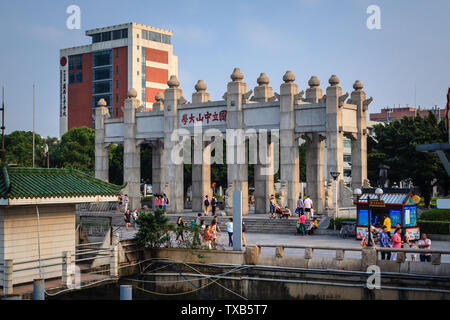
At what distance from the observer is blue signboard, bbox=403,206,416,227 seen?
3192 centimetres

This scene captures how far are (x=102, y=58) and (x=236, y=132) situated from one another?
328ft

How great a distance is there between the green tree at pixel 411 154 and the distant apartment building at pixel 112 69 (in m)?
82.8

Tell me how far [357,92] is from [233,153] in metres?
10.6

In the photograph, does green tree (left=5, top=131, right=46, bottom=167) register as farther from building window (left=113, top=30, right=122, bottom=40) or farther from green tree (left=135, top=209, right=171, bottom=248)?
green tree (left=135, top=209, right=171, bottom=248)

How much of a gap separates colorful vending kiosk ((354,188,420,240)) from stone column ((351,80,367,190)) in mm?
11592

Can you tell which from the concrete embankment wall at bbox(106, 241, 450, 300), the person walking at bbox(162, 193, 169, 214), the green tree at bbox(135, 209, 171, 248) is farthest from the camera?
the person walking at bbox(162, 193, 169, 214)

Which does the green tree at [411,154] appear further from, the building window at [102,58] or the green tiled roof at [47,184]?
the building window at [102,58]

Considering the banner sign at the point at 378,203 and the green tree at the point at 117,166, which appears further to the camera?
the green tree at the point at 117,166

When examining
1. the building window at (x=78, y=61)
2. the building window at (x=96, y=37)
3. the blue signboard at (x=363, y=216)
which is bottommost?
the blue signboard at (x=363, y=216)

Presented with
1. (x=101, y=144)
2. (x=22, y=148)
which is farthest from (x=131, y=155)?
(x=22, y=148)

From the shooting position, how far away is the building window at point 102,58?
138 metres

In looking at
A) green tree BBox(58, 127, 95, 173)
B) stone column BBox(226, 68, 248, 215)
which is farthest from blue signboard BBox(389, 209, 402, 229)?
green tree BBox(58, 127, 95, 173)

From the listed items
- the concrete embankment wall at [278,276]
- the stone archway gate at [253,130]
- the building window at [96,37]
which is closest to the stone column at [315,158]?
the stone archway gate at [253,130]

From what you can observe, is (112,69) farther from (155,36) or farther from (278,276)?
(278,276)
